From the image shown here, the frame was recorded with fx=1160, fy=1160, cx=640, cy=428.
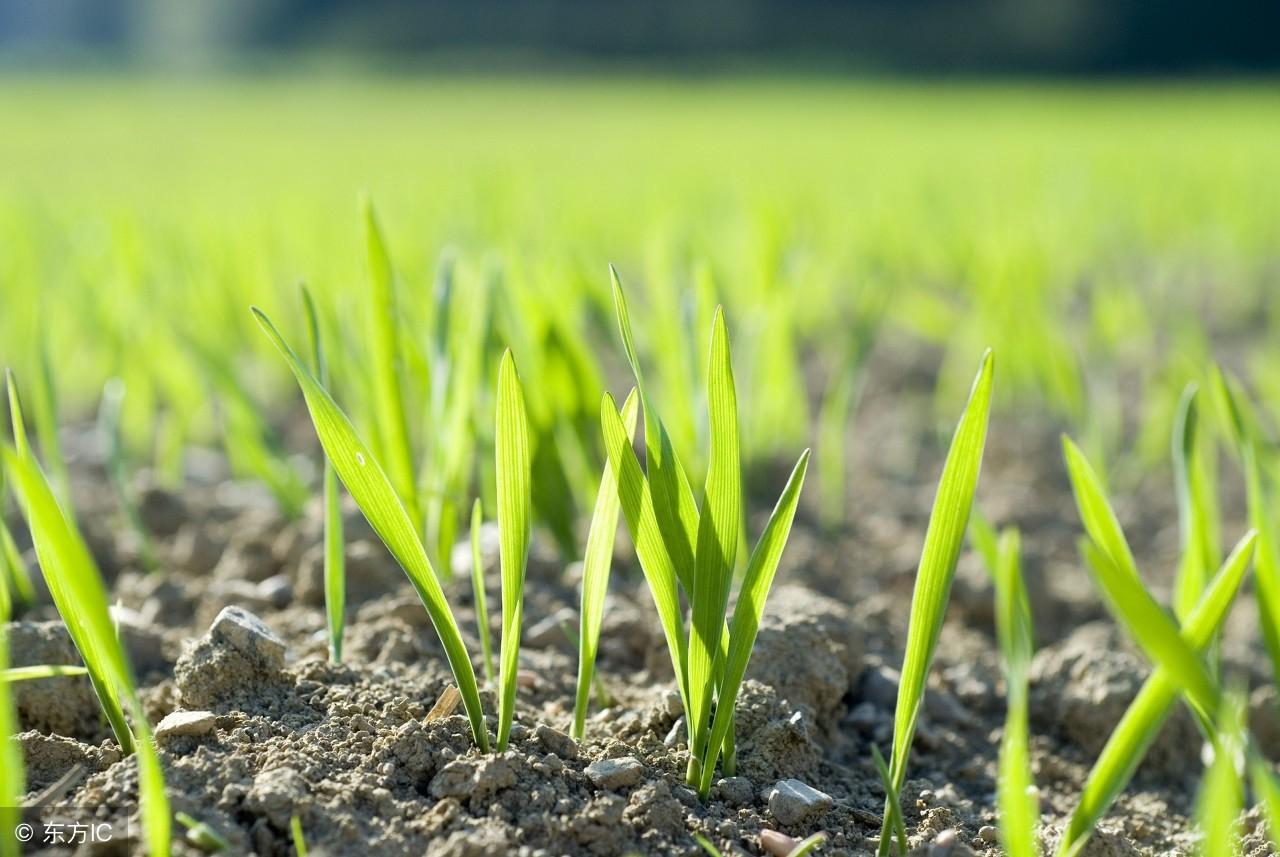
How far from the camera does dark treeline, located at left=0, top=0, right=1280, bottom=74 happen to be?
83.9ft

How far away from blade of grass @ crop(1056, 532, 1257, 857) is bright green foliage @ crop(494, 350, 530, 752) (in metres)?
0.36

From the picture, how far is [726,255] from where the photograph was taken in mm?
2393

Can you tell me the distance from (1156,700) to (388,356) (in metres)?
0.74

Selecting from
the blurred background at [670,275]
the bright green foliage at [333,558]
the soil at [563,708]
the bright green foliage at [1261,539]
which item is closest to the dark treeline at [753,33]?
the blurred background at [670,275]

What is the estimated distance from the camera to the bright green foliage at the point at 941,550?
0.67 meters

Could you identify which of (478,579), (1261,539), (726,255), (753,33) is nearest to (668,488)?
(478,579)

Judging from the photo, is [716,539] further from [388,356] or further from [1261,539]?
[388,356]

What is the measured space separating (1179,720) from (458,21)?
31446 mm

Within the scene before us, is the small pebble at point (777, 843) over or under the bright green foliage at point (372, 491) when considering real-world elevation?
under

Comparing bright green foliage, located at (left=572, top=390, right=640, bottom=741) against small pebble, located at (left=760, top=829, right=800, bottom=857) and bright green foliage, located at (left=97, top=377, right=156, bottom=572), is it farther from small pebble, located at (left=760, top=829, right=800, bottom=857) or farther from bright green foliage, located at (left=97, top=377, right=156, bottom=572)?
bright green foliage, located at (left=97, top=377, right=156, bottom=572)

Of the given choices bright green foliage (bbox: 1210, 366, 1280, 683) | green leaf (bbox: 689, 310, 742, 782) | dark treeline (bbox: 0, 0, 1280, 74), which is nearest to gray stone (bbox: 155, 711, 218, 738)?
green leaf (bbox: 689, 310, 742, 782)

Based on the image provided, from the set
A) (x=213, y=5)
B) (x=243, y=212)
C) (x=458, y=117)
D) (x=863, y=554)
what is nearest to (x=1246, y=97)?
(x=458, y=117)

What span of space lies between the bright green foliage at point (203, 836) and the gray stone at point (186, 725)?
0.30ft

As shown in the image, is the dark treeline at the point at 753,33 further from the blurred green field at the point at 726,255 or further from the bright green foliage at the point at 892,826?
the bright green foliage at the point at 892,826
